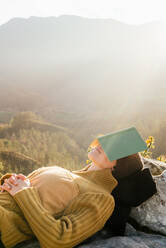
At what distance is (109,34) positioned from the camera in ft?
170

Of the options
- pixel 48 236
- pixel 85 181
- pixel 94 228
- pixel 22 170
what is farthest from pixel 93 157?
pixel 22 170

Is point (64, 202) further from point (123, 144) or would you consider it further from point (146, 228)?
point (146, 228)

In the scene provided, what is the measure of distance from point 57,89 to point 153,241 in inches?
1423

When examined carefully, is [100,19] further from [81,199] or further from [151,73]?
[81,199]

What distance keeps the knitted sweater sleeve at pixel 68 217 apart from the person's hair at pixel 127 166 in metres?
0.21

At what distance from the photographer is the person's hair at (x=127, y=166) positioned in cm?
175

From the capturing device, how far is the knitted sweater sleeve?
4.76 feet

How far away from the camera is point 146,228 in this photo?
1918 millimetres

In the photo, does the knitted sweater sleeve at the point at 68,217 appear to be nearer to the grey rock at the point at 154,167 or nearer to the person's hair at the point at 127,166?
the person's hair at the point at 127,166

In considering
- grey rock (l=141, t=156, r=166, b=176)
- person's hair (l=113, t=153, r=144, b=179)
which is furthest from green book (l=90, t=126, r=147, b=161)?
grey rock (l=141, t=156, r=166, b=176)

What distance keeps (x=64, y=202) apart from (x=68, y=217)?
14cm

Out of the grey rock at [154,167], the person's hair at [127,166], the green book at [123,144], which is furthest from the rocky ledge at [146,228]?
the green book at [123,144]

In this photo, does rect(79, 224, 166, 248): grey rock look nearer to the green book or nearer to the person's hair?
the person's hair

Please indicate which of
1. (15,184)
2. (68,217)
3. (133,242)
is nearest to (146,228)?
(133,242)
